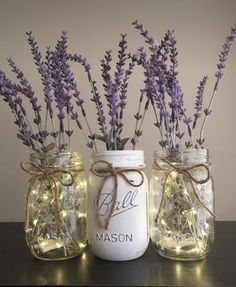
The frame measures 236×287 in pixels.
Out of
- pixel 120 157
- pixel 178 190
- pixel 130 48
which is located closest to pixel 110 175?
pixel 120 157

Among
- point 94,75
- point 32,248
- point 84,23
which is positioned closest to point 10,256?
point 32,248

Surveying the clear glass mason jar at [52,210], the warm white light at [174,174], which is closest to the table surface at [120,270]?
the clear glass mason jar at [52,210]

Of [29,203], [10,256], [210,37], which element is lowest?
[10,256]

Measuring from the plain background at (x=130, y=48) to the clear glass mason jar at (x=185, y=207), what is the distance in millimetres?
316

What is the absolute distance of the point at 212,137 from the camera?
92 centimetres

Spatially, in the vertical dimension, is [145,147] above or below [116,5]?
below

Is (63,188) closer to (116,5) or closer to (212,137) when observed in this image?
(212,137)

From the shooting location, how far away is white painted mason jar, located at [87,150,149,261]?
57 centimetres

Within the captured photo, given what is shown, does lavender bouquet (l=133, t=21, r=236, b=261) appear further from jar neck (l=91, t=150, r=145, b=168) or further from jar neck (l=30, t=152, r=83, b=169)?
jar neck (l=30, t=152, r=83, b=169)

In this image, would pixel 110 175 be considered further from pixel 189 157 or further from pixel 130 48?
pixel 130 48

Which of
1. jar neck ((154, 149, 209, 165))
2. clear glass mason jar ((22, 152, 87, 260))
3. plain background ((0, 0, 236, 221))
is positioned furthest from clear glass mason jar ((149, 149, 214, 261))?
plain background ((0, 0, 236, 221))

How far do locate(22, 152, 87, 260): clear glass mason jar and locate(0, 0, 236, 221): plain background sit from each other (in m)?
0.31

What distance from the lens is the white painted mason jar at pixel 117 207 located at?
57 cm

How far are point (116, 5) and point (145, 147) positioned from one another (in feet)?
1.45
